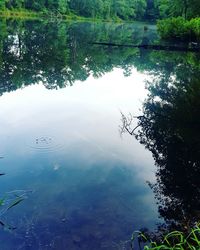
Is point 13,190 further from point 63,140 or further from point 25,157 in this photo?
point 63,140

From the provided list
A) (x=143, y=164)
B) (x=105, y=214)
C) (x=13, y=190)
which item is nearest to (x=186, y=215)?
(x=105, y=214)

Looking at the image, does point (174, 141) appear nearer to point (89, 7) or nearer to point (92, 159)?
point (92, 159)

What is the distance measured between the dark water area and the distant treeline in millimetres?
49517

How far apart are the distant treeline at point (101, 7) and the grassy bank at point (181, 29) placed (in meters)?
16.2

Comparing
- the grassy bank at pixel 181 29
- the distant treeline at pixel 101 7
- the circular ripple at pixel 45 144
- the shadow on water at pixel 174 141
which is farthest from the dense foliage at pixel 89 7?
the circular ripple at pixel 45 144

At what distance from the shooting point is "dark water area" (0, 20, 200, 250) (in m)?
7.91

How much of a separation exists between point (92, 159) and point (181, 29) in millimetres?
40296

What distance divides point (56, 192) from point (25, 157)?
8.18 ft

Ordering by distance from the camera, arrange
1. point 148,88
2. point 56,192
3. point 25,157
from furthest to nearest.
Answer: point 148,88, point 25,157, point 56,192

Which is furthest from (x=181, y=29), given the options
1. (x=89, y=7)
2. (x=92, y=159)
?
(x=89, y=7)

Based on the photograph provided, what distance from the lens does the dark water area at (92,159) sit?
7.91m

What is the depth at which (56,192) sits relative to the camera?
9.33 metres

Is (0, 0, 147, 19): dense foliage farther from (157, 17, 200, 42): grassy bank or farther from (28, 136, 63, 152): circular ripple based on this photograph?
(28, 136, 63, 152): circular ripple

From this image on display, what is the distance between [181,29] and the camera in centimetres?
4778
